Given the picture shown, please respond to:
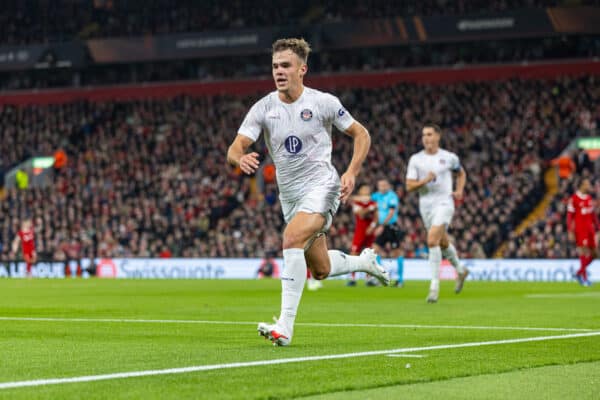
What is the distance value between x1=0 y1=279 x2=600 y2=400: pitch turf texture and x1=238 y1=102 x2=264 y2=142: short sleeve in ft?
5.81

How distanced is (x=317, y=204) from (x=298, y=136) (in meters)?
0.61

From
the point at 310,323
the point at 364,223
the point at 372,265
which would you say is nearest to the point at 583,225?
the point at 364,223

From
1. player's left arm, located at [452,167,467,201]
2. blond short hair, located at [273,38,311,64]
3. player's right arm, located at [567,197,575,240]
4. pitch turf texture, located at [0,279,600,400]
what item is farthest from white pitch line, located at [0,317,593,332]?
player's right arm, located at [567,197,575,240]

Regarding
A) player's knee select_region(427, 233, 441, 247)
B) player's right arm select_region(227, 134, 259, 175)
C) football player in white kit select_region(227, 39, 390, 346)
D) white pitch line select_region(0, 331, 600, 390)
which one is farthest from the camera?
player's knee select_region(427, 233, 441, 247)

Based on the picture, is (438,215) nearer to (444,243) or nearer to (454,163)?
(444,243)

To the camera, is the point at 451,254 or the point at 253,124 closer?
the point at 253,124

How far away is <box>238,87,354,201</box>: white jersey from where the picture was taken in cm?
938

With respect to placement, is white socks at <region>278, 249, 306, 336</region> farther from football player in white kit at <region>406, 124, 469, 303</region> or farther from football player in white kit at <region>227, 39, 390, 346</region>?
football player in white kit at <region>406, 124, 469, 303</region>

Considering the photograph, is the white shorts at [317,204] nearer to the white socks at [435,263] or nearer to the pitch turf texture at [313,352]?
the pitch turf texture at [313,352]

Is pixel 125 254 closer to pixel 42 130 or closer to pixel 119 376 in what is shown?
pixel 42 130

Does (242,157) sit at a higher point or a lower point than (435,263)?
higher

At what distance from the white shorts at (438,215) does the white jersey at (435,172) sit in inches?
2.6

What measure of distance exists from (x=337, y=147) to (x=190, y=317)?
29618 millimetres

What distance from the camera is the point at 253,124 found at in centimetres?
938
